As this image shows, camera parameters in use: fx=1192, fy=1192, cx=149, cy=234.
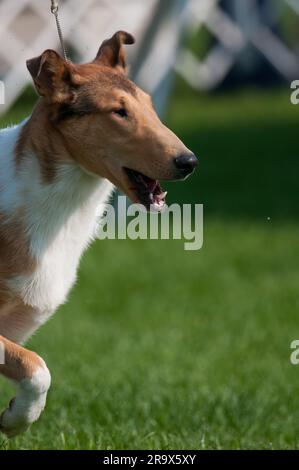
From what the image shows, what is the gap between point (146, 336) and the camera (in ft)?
30.8

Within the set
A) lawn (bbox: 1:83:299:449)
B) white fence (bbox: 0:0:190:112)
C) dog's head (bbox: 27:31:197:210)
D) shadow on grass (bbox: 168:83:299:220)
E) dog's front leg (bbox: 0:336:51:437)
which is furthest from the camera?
white fence (bbox: 0:0:190:112)

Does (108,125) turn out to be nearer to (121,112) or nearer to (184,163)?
(121,112)

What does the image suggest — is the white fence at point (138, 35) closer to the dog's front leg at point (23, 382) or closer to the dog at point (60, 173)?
the dog at point (60, 173)

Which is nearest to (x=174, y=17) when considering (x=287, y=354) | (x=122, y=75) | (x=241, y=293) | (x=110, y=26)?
(x=241, y=293)

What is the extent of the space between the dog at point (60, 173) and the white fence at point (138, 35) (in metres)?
6.12

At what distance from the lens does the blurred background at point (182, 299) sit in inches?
262

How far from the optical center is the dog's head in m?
5.09

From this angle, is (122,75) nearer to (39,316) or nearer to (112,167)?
(112,167)

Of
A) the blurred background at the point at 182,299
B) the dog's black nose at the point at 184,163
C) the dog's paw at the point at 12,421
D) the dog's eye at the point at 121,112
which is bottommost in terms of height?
the blurred background at the point at 182,299

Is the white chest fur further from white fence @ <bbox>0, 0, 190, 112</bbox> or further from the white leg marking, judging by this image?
white fence @ <bbox>0, 0, 190, 112</bbox>

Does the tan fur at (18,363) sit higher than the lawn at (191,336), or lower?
higher

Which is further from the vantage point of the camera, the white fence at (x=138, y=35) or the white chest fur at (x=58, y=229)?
the white fence at (x=138, y=35)

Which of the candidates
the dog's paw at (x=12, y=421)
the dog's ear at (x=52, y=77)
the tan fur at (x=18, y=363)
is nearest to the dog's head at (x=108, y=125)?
the dog's ear at (x=52, y=77)
